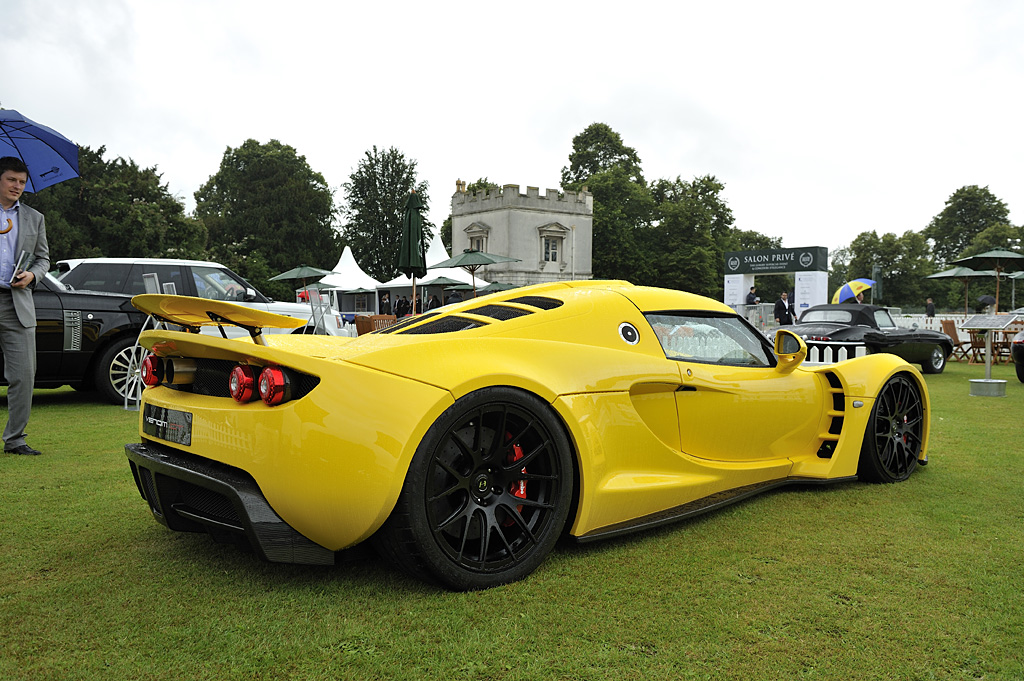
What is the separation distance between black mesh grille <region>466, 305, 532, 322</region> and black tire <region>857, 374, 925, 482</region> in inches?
97.4

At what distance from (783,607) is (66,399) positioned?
831cm

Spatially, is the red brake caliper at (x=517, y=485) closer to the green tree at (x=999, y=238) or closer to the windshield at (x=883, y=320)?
the windshield at (x=883, y=320)

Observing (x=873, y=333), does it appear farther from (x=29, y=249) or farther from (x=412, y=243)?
(x=29, y=249)

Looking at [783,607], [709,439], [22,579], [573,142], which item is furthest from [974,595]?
[573,142]

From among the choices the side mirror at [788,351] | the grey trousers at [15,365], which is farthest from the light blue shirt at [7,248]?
the side mirror at [788,351]

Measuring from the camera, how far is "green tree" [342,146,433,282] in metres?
59.8

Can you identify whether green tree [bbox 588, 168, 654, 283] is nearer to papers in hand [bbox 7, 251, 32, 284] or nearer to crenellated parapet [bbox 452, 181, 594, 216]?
Answer: crenellated parapet [bbox 452, 181, 594, 216]

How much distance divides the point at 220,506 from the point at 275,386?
0.48 metres

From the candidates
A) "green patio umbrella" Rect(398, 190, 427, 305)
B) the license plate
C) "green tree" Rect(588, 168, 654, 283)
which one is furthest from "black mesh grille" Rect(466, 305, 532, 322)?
"green tree" Rect(588, 168, 654, 283)

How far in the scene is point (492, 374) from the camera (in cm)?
272

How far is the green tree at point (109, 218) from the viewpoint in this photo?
1390 inches

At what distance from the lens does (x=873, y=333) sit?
13875 mm

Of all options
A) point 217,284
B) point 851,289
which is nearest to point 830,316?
point 851,289

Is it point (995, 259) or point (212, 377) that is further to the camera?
point (995, 259)
